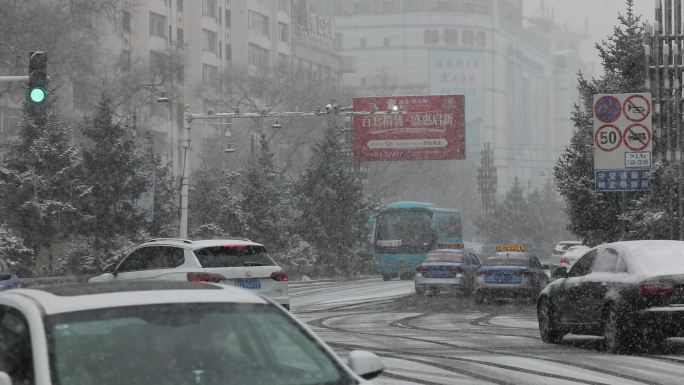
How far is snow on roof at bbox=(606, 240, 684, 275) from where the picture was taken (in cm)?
1568

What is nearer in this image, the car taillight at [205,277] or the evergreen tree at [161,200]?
the car taillight at [205,277]

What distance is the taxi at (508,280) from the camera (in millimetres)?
31750

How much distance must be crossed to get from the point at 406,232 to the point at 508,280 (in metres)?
26.1

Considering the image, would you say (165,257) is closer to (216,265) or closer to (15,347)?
(216,265)

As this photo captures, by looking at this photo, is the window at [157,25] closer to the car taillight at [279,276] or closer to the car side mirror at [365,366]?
the car taillight at [279,276]

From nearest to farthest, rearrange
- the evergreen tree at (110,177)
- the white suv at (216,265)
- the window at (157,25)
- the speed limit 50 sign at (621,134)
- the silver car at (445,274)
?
the white suv at (216,265)
the speed limit 50 sign at (621,134)
the silver car at (445,274)
the evergreen tree at (110,177)
the window at (157,25)

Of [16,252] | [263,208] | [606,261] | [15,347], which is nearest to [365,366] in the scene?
[15,347]

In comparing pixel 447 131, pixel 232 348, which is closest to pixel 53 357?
pixel 232 348

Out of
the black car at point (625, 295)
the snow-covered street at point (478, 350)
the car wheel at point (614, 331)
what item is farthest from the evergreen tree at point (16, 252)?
the car wheel at point (614, 331)

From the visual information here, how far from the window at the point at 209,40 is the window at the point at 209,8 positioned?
1.26 metres

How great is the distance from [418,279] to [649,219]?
789 cm

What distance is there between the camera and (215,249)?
63.7 ft

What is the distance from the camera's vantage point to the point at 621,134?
2862cm

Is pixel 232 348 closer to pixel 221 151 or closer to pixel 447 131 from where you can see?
pixel 447 131
